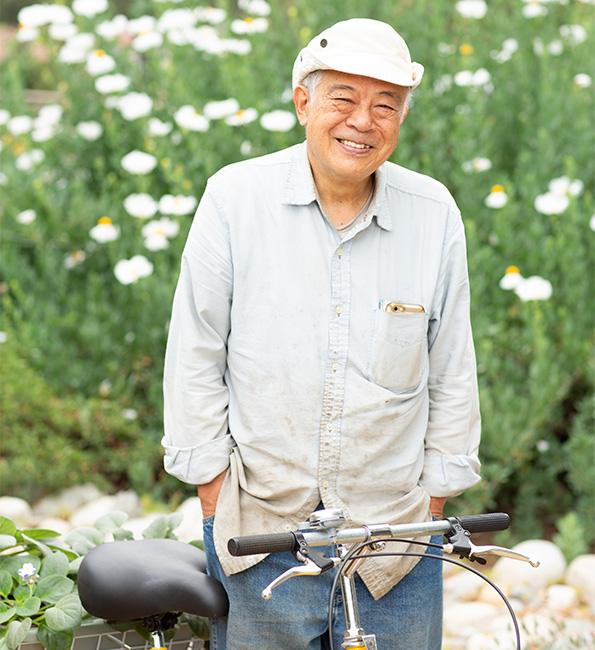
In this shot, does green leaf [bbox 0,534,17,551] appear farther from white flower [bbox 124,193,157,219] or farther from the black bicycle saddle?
white flower [bbox 124,193,157,219]

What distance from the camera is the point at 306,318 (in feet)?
6.87

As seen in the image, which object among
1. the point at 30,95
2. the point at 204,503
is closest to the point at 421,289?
the point at 204,503

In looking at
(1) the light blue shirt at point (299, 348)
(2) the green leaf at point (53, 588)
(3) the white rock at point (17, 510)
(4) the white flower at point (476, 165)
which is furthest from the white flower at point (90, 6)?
(2) the green leaf at point (53, 588)

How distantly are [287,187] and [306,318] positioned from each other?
314 millimetres

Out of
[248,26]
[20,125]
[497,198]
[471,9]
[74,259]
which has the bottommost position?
[74,259]

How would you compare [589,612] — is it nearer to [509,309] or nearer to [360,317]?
[509,309]

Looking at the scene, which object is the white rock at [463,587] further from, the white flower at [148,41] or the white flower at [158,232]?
the white flower at [148,41]

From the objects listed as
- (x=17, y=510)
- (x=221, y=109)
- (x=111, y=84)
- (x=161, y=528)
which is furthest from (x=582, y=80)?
(x=17, y=510)

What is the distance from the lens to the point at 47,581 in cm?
229

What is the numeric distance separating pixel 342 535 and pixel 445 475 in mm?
612

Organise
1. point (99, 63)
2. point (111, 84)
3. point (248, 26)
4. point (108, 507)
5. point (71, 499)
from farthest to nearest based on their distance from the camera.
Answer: point (248, 26), point (99, 63), point (111, 84), point (71, 499), point (108, 507)

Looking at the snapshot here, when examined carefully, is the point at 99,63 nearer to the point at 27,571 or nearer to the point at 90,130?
the point at 90,130

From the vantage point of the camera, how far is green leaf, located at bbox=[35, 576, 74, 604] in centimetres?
225

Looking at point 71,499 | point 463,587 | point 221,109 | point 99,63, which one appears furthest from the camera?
point 99,63
